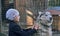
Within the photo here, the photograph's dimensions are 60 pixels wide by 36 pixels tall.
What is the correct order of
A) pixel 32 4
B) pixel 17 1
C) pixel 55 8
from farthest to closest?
pixel 55 8
pixel 17 1
pixel 32 4

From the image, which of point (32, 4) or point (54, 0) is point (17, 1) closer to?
point (32, 4)

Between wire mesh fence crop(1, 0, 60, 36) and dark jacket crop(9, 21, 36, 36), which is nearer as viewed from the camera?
dark jacket crop(9, 21, 36, 36)

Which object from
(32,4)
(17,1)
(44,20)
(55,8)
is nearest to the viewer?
(44,20)

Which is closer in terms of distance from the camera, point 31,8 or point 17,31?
point 17,31

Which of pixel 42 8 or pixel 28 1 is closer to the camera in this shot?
pixel 42 8

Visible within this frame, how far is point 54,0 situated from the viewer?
30.0 feet

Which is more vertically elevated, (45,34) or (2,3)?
(2,3)

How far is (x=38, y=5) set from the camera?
7227 mm

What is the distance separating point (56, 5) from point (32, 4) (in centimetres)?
183

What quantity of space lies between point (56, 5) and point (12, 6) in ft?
4.89

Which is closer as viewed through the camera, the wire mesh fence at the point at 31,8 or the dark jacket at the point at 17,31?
the dark jacket at the point at 17,31

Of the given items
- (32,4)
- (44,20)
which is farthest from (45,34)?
(32,4)

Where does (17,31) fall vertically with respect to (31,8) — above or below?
below

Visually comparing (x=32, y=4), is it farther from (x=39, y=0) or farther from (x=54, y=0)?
(x=54, y=0)
